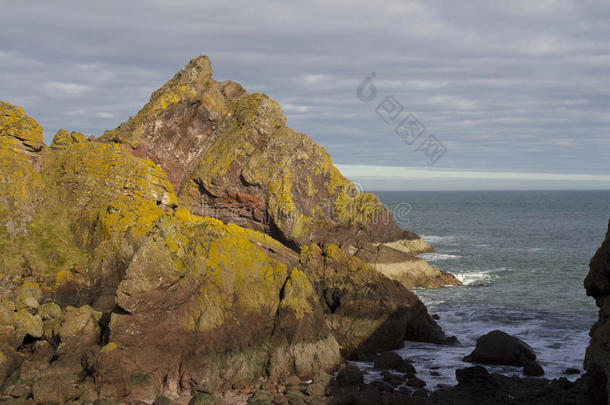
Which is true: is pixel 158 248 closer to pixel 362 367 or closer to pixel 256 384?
pixel 256 384

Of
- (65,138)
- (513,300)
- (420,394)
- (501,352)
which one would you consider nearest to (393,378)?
(420,394)

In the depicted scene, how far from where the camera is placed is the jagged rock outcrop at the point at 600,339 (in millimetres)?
15578

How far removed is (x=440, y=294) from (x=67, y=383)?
1251 inches

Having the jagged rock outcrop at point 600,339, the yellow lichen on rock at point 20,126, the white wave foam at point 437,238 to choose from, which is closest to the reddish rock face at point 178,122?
the yellow lichen on rock at point 20,126

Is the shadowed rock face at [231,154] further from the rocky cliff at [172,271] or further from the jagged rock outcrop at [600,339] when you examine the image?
the jagged rock outcrop at [600,339]

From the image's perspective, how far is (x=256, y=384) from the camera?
20.7 metres

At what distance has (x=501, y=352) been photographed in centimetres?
2444

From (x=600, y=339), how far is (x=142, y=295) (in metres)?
16.1

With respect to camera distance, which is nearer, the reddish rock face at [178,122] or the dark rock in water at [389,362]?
the dark rock in water at [389,362]

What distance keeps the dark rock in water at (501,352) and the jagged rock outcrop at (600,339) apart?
6.72 m

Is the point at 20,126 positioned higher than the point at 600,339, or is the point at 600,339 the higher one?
the point at 20,126

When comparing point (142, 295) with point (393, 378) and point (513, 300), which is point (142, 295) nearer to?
point (393, 378)

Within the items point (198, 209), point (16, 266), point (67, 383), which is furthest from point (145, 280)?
point (198, 209)

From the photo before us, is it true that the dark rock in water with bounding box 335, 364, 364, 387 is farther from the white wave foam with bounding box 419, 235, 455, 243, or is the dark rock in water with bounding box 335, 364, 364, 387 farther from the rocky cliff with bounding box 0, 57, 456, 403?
the white wave foam with bounding box 419, 235, 455, 243
